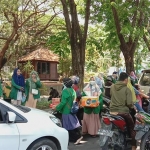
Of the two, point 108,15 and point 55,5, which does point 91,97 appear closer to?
point 108,15

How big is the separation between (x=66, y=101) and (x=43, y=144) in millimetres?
1772

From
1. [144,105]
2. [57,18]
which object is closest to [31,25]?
[57,18]

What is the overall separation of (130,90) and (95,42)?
28.2 ft

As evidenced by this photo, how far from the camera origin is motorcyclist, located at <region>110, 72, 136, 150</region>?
5672mm

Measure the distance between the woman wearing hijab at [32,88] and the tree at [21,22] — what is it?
1078cm

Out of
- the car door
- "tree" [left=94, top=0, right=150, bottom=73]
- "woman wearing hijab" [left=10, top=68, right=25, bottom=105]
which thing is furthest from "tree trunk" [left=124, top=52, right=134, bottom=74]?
the car door

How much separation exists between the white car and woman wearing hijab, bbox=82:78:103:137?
7.97 feet

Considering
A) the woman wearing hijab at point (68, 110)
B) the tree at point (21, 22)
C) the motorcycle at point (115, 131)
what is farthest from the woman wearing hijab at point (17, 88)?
the tree at point (21, 22)

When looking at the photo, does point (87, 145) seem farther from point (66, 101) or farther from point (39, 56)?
point (39, 56)

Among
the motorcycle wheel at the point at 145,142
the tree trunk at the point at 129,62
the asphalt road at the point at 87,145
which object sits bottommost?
the asphalt road at the point at 87,145

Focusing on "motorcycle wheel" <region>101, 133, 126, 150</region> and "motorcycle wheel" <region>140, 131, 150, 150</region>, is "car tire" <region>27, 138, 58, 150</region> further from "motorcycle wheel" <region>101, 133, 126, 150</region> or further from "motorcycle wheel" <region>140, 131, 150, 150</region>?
"motorcycle wheel" <region>140, 131, 150, 150</region>

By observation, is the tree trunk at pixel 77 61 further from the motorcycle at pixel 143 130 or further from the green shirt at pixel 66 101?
the motorcycle at pixel 143 130

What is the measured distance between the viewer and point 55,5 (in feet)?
70.0

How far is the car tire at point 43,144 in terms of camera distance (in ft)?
15.5
